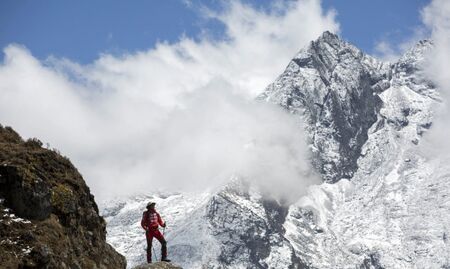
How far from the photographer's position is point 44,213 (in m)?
23.8

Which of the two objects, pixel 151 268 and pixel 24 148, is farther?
pixel 151 268

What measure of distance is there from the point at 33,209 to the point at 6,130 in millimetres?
5209

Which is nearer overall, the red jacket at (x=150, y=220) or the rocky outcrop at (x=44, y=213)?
the rocky outcrop at (x=44, y=213)

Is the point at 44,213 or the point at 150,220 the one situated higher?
the point at 150,220

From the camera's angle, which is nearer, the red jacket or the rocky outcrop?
the rocky outcrop

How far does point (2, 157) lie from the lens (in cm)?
2380

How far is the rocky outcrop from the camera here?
2220 centimetres

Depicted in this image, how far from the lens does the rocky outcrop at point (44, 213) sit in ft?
72.8

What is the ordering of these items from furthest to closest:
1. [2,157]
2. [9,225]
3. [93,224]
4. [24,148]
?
[93,224], [24,148], [2,157], [9,225]

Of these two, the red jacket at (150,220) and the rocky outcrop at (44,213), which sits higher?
the red jacket at (150,220)

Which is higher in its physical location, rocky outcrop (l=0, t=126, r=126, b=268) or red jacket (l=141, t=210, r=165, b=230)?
red jacket (l=141, t=210, r=165, b=230)

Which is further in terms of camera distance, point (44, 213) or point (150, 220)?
point (150, 220)

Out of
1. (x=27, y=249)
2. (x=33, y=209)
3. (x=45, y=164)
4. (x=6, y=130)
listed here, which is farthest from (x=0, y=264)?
(x=6, y=130)

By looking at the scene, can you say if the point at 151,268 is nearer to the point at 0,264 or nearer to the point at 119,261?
the point at 119,261
